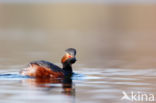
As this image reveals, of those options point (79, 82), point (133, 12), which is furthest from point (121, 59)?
point (133, 12)

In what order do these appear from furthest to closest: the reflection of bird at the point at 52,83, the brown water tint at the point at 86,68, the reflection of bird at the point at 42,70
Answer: the reflection of bird at the point at 42,70 < the reflection of bird at the point at 52,83 < the brown water tint at the point at 86,68

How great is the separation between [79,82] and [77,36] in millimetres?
24997

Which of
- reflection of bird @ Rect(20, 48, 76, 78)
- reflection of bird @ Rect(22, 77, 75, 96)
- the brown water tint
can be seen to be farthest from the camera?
reflection of bird @ Rect(20, 48, 76, 78)

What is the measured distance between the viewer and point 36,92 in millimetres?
17844

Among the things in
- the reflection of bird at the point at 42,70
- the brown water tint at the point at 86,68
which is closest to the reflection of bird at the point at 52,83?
the brown water tint at the point at 86,68

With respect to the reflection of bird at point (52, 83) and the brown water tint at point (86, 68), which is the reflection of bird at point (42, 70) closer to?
the reflection of bird at point (52, 83)

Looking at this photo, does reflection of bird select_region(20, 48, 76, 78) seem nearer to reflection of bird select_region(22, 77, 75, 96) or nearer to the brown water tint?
reflection of bird select_region(22, 77, 75, 96)

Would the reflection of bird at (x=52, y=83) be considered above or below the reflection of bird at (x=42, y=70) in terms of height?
below

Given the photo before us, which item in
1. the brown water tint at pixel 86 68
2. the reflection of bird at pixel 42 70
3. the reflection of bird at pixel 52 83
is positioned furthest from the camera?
the reflection of bird at pixel 42 70

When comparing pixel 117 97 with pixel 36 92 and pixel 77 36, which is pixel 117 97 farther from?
pixel 77 36

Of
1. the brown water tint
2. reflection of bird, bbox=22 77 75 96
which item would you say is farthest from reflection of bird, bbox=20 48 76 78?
the brown water tint

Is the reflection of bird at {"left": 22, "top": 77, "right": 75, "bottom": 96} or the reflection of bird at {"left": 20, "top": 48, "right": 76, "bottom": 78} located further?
the reflection of bird at {"left": 20, "top": 48, "right": 76, "bottom": 78}

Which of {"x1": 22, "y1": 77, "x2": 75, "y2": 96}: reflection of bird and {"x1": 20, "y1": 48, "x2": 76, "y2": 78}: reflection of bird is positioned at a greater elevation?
{"x1": 20, "y1": 48, "x2": 76, "y2": 78}: reflection of bird

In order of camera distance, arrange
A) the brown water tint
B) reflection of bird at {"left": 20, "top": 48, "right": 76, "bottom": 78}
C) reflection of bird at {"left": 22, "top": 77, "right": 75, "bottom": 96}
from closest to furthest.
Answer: the brown water tint < reflection of bird at {"left": 22, "top": 77, "right": 75, "bottom": 96} < reflection of bird at {"left": 20, "top": 48, "right": 76, "bottom": 78}
